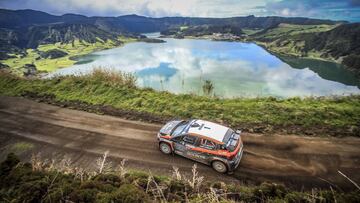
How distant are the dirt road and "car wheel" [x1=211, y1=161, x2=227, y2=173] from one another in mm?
223

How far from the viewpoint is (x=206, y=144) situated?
33.0 ft

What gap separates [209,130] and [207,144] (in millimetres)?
692

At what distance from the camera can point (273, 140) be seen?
12.1 metres

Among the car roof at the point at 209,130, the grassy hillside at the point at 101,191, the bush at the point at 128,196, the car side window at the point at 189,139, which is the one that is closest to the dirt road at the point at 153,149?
the car side window at the point at 189,139

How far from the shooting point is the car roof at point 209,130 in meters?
10.0

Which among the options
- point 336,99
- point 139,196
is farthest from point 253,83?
point 139,196

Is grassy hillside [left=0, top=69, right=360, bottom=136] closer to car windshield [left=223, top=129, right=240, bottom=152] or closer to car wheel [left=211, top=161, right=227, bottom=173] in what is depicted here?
car windshield [left=223, top=129, right=240, bottom=152]

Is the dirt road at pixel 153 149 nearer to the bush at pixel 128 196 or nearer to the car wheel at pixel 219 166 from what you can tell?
the car wheel at pixel 219 166

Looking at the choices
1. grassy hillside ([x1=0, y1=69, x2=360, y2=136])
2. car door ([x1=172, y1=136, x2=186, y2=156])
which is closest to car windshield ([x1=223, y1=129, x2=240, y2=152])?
car door ([x1=172, y1=136, x2=186, y2=156])

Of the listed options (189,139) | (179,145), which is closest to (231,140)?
(189,139)

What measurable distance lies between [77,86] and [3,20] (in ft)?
764

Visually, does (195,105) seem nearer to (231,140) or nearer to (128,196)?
(231,140)

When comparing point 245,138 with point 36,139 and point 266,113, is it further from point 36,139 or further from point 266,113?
point 36,139

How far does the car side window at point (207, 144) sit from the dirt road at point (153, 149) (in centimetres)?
100
